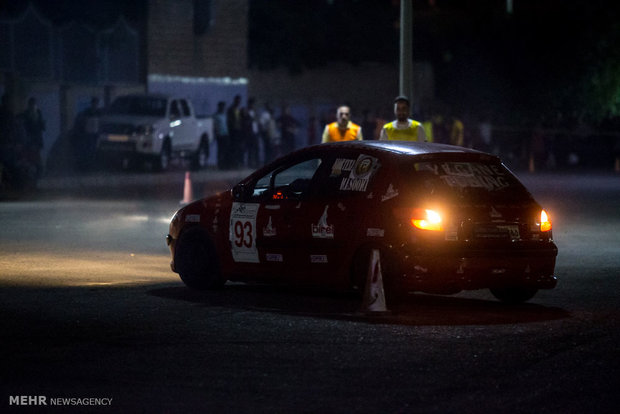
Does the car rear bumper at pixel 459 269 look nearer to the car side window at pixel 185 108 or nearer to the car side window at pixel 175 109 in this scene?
the car side window at pixel 175 109

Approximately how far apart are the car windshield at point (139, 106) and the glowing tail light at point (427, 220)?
85.8 feet

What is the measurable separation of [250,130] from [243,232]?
2817 centimetres

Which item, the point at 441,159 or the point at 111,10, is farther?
the point at 111,10

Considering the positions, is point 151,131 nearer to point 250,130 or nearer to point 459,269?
point 250,130

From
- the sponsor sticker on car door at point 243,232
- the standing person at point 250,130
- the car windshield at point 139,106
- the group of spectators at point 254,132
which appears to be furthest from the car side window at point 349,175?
the standing person at point 250,130

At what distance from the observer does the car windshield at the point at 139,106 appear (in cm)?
3753

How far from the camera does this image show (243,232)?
13.1 meters

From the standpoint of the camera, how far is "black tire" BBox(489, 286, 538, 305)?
12.5 m

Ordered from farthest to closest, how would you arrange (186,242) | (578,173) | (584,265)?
Result: 1. (578,173)
2. (584,265)
3. (186,242)

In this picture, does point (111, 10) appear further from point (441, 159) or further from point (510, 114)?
point (441, 159)

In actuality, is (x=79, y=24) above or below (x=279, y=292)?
above

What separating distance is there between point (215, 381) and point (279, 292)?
477cm

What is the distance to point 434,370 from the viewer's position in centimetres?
900

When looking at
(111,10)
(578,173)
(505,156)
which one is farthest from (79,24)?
(505,156)
